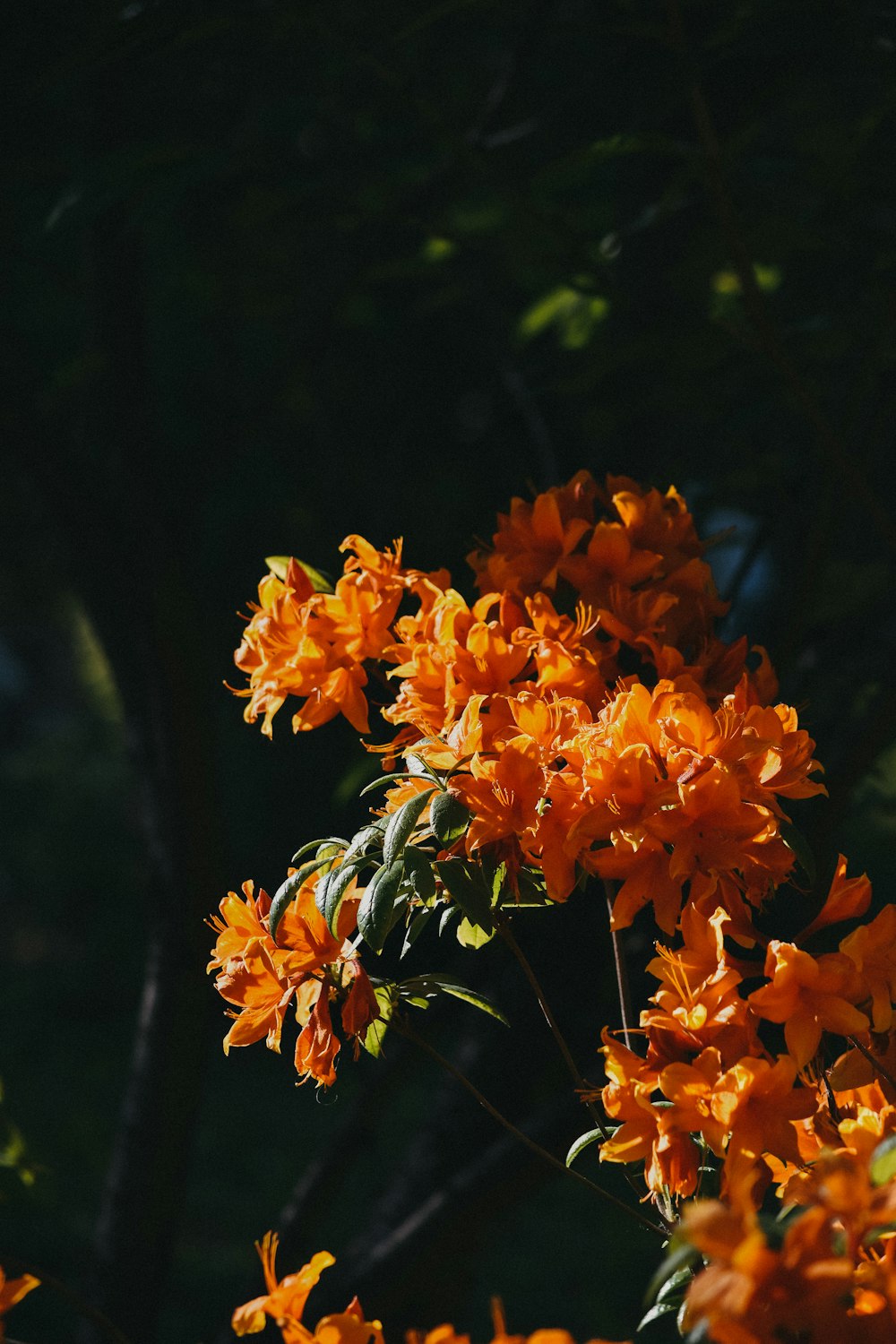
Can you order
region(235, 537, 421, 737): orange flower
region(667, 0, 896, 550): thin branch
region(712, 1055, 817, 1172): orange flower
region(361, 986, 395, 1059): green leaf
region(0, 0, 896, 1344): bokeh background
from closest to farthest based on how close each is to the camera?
region(712, 1055, 817, 1172): orange flower < region(361, 986, 395, 1059): green leaf < region(235, 537, 421, 737): orange flower < region(667, 0, 896, 550): thin branch < region(0, 0, 896, 1344): bokeh background

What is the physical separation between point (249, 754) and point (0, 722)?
898 cm

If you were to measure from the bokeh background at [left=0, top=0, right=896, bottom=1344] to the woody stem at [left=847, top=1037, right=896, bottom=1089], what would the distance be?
47 centimetres

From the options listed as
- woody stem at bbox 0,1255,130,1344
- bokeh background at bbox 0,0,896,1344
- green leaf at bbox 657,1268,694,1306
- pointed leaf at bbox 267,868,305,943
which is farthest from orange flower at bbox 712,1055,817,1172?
woody stem at bbox 0,1255,130,1344

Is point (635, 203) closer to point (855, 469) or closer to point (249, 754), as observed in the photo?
point (855, 469)

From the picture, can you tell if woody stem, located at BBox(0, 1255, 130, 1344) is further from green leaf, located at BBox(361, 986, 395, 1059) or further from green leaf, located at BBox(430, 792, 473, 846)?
green leaf, located at BBox(430, 792, 473, 846)

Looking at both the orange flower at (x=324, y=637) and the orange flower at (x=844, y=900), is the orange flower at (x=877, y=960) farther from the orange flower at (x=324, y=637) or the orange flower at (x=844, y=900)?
the orange flower at (x=324, y=637)

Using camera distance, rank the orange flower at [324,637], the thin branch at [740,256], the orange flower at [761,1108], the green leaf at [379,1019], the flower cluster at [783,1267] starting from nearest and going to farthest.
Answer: the flower cluster at [783,1267], the orange flower at [761,1108], the green leaf at [379,1019], the orange flower at [324,637], the thin branch at [740,256]

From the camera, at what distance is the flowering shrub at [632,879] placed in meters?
0.77

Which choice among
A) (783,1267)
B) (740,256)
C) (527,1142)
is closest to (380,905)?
(527,1142)

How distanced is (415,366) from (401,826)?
2.17 m

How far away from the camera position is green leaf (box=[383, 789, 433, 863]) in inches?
34.3

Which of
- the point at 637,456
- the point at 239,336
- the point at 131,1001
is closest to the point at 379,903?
the point at 637,456

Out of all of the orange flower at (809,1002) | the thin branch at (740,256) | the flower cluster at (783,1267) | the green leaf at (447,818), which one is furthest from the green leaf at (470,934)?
the thin branch at (740,256)

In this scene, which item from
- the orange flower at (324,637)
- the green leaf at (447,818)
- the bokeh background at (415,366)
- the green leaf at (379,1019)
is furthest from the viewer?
the bokeh background at (415,366)
